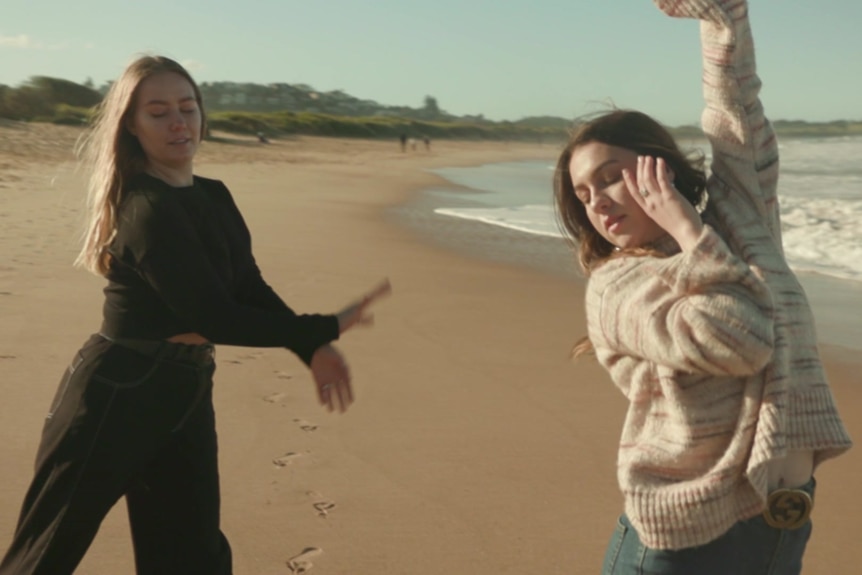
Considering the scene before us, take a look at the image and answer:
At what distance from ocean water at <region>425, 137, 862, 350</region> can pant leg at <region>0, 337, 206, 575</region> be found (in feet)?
5.03

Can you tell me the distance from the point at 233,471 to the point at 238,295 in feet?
6.16

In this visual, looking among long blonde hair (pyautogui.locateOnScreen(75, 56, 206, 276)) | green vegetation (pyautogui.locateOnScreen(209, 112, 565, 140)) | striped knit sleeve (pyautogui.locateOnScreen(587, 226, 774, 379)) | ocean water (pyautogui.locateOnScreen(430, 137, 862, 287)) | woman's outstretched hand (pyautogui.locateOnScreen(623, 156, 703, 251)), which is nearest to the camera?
striped knit sleeve (pyautogui.locateOnScreen(587, 226, 774, 379))

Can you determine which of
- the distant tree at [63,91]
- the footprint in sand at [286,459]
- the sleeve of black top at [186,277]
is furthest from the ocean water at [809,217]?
the distant tree at [63,91]

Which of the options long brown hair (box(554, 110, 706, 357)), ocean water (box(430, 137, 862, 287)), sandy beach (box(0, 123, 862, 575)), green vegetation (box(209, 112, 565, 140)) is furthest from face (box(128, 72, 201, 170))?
green vegetation (box(209, 112, 565, 140))

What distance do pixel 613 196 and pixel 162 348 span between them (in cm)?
125

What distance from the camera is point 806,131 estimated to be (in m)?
97.9

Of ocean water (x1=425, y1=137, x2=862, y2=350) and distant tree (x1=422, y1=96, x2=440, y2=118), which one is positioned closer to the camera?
ocean water (x1=425, y1=137, x2=862, y2=350)

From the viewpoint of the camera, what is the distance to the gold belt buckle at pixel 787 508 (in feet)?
6.57

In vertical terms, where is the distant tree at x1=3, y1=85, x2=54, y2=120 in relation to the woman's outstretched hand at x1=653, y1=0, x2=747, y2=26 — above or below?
below

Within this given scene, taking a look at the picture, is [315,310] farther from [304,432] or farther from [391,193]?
[391,193]

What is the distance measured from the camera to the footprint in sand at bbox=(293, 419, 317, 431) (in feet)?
17.2

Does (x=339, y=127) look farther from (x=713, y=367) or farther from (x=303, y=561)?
(x=713, y=367)

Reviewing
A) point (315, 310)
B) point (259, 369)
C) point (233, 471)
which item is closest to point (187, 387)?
point (233, 471)

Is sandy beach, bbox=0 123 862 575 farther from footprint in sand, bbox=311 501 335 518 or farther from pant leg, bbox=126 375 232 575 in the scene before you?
pant leg, bbox=126 375 232 575
